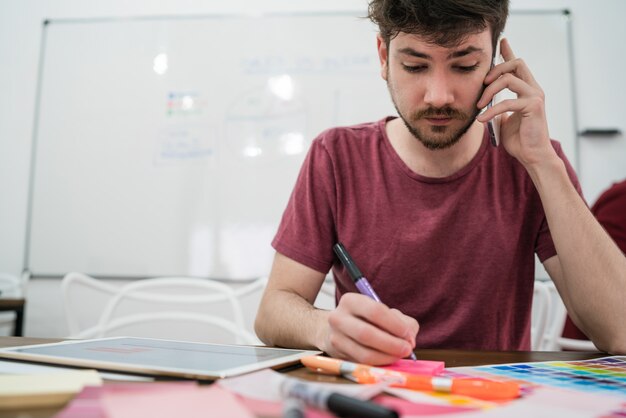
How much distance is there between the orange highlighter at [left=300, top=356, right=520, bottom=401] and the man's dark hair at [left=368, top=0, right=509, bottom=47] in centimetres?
59

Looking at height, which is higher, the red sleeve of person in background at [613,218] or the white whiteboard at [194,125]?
the white whiteboard at [194,125]

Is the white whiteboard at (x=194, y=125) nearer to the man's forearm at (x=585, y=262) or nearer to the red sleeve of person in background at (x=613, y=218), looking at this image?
the red sleeve of person in background at (x=613, y=218)

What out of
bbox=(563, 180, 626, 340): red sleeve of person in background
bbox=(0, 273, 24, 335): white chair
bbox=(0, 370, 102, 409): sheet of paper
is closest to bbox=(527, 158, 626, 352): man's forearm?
bbox=(563, 180, 626, 340): red sleeve of person in background

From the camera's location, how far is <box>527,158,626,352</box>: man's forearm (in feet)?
2.65

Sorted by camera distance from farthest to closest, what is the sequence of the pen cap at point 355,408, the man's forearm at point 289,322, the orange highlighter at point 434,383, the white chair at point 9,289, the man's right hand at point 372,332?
the white chair at point 9,289 < the man's forearm at point 289,322 < the man's right hand at point 372,332 < the orange highlighter at point 434,383 < the pen cap at point 355,408

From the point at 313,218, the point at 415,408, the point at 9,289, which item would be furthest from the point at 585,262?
the point at 9,289

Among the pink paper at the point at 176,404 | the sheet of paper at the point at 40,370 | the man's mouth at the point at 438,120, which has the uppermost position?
the man's mouth at the point at 438,120

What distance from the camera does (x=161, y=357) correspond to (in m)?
0.55

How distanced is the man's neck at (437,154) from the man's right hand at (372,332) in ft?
1.66

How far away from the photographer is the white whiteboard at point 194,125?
2.15 m

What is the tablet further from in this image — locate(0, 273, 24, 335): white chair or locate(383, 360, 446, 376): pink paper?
locate(0, 273, 24, 335): white chair

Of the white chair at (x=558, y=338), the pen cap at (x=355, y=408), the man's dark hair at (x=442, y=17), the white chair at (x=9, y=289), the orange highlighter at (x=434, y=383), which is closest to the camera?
the pen cap at (x=355, y=408)

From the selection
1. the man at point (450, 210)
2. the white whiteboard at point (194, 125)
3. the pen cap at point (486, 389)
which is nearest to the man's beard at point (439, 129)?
the man at point (450, 210)

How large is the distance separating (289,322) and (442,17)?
1.81ft
